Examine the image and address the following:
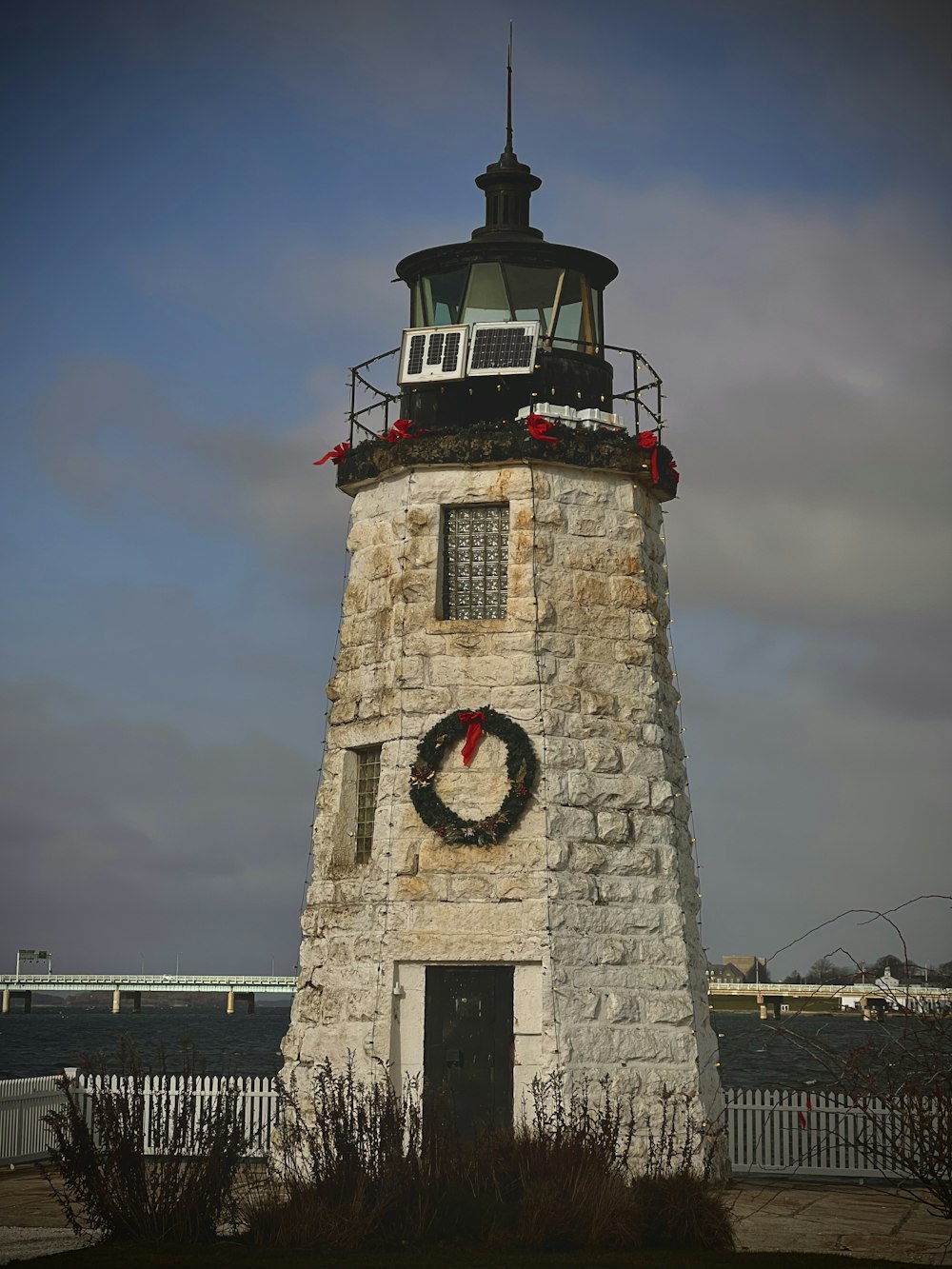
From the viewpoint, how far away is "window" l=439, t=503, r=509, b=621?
1745cm

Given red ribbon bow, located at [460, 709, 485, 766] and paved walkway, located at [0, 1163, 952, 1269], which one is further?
red ribbon bow, located at [460, 709, 485, 766]

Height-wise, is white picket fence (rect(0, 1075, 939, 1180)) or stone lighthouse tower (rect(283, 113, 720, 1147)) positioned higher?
stone lighthouse tower (rect(283, 113, 720, 1147))

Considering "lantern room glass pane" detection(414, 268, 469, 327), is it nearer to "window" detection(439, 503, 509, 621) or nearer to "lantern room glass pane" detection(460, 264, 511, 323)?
"lantern room glass pane" detection(460, 264, 511, 323)

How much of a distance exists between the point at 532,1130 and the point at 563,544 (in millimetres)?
6084

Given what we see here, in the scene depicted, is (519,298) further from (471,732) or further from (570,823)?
(570,823)

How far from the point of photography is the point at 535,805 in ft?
54.1

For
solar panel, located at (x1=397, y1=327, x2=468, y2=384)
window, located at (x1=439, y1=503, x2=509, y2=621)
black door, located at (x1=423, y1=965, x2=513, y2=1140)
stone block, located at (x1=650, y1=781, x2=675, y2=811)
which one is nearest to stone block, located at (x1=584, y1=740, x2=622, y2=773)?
stone block, located at (x1=650, y1=781, x2=675, y2=811)

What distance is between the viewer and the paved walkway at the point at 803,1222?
13.6m

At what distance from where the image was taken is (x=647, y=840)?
664 inches

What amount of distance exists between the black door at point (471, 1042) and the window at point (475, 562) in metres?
3.81

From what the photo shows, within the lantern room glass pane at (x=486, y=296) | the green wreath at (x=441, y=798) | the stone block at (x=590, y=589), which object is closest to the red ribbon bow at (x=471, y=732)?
the green wreath at (x=441, y=798)

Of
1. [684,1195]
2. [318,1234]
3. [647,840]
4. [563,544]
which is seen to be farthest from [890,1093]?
[563,544]

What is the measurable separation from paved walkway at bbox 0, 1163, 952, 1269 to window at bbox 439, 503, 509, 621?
6.54 metres

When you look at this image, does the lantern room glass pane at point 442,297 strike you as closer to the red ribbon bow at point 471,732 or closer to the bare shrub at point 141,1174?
the red ribbon bow at point 471,732
